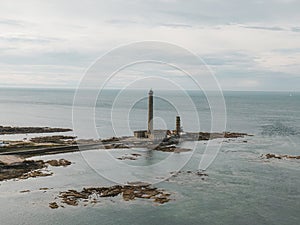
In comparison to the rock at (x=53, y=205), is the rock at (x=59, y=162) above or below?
above

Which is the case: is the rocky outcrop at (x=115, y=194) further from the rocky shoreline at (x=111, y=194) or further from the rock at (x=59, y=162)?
the rock at (x=59, y=162)

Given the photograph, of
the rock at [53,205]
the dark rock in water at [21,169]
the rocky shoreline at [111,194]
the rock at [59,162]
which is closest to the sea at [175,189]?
the rock at [53,205]

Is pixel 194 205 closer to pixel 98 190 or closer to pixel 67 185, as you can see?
pixel 98 190

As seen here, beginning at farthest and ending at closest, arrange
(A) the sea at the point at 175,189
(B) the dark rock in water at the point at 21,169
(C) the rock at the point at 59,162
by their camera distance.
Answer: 1. (C) the rock at the point at 59,162
2. (B) the dark rock in water at the point at 21,169
3. (A) the sea at the point at 175,189

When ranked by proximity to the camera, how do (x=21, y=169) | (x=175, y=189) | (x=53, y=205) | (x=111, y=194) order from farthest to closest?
(x=21, y=169), (x=175, y=189), (x=111, y=194), (x=53, y=205)

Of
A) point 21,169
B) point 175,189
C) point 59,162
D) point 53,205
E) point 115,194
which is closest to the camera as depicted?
point 53,205

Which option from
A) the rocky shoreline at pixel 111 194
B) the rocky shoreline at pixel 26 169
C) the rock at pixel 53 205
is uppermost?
the rocky shoreline at pixel 26 169

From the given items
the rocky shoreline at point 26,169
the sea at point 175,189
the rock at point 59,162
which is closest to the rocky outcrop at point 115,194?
the sea at point 175,189

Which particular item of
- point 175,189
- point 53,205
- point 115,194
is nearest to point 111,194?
point 115,194

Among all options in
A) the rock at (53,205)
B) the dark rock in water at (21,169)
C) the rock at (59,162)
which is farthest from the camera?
the rock at (59,162)

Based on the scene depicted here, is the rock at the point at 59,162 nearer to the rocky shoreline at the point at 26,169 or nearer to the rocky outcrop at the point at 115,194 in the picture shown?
the rocky shoreline at the point at 26,169

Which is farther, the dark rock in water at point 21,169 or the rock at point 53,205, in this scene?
the dark rock in water at point 21,169

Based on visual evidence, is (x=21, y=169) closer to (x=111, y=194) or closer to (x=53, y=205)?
(x=53, y=205)
